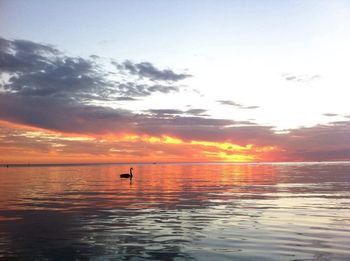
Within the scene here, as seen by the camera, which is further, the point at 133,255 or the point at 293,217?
the point at 293,217

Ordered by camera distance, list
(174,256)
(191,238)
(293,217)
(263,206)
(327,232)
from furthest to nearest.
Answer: (263,206)
(293,217)
(327,232)
(191,238)
(174,256)

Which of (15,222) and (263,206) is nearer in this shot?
(15,222)

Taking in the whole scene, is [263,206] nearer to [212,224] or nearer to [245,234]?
[212,224]

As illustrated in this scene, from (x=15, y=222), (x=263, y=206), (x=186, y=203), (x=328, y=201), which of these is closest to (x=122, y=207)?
(x=186, y=203)

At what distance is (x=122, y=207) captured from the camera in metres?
34.0

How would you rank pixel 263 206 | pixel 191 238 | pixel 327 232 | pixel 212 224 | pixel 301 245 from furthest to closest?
pixel 263 206 < pixel 212 224 < pixel 327 232 < pixel 191 238 < pixel 301 245

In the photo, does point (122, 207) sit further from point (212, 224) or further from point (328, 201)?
point (328, 201)

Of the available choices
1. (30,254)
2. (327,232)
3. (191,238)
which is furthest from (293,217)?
(30,254)

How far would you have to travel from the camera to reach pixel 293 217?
2722 cm

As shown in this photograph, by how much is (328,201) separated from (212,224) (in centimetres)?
1714

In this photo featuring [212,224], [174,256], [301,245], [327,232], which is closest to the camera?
[174,256]

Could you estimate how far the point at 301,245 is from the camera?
18516mm

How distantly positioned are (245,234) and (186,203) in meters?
15.5

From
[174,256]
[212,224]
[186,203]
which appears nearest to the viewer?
[174,256]
